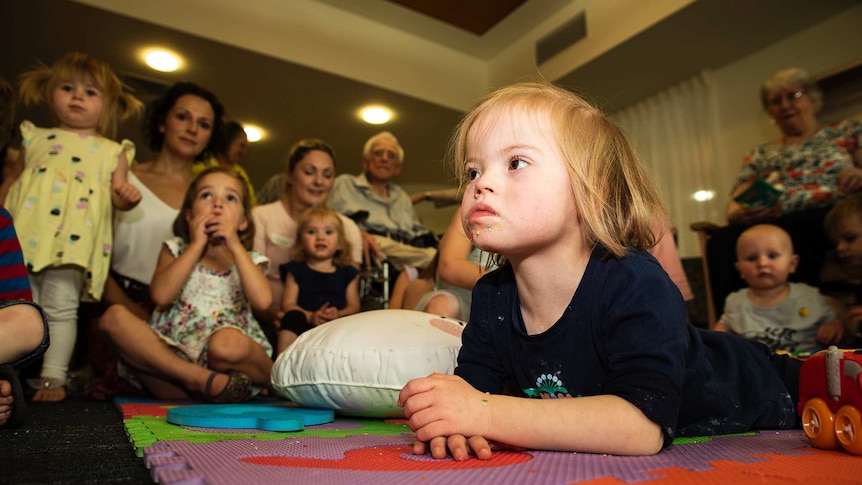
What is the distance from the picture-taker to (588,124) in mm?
813

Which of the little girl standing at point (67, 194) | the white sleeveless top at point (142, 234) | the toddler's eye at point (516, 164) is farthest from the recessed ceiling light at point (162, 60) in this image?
the toddler's eye at point (516, 164)

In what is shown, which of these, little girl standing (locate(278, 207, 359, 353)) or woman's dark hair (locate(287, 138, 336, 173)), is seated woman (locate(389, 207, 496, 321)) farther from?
woman's dark hair (locate(287, 138, 336, 173))

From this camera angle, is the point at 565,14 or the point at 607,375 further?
the point at 565,14

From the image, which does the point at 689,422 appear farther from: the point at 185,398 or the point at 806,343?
the point at 806,343

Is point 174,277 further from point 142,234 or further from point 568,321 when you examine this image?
point 568,321

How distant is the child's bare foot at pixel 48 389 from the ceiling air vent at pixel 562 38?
3307mm

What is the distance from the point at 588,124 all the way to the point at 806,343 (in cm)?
166

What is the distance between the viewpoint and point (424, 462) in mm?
619

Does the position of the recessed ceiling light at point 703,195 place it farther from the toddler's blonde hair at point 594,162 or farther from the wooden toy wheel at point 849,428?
the wooden toy wheel at point 849,428

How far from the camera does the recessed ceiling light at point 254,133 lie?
178 inches

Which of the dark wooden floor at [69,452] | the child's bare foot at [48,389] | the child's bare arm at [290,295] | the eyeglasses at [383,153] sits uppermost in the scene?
the eyeglasses at [383,153]

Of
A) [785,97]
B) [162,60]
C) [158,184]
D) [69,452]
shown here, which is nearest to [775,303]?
[785,97]

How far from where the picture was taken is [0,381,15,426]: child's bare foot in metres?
0.89

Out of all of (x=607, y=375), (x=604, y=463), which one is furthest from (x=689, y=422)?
(x=604, y=463)
